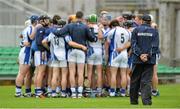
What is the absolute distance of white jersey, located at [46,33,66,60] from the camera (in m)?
27.1

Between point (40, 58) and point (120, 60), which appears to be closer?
point (40, 58)

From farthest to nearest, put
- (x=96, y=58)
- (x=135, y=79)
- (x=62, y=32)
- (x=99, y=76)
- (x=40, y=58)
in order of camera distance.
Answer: (x=99, y=76) < (x=96, y=58) < (x=40, y=58) < (x=62, y=32) < (x=135, y=79)

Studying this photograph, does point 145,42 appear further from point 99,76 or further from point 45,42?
point 99,76

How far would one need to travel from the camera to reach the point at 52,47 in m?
27.3

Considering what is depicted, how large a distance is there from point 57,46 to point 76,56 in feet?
1.90

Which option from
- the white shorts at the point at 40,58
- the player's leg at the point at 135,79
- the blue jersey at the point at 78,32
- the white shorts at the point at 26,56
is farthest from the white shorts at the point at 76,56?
the player's leg at the point at 135,79

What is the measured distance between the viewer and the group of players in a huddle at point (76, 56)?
27078 millimetres

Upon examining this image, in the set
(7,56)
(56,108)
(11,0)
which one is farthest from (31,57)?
(11,0)

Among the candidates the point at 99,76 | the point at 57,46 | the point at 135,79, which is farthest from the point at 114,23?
the point at 135,79

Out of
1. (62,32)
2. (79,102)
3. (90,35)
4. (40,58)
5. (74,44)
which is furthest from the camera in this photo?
(40,58)

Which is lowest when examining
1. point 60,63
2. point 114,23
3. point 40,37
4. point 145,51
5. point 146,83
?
point 146,83

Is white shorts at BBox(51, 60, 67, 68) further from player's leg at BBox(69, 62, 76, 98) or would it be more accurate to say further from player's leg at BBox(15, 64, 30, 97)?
player's leg at BBox(15, 64, 30, 97)

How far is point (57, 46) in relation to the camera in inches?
1070

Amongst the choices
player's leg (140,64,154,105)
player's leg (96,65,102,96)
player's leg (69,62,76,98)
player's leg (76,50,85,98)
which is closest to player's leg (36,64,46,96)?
player's leg (69,62,76,98)
